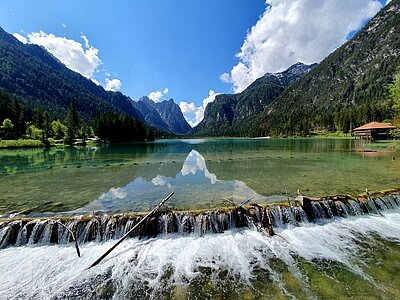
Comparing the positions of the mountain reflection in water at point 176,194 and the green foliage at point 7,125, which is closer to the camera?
the mountain reflection in water at point 176,194

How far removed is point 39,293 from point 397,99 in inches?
1819

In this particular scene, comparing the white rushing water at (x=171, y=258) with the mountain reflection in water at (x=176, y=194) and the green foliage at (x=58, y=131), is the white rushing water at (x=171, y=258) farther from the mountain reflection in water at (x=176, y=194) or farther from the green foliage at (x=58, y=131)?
the green foliage at (x=58, y=131)

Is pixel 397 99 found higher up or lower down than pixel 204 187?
higher up

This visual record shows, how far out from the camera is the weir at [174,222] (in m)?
10.9

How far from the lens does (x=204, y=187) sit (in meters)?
19.6

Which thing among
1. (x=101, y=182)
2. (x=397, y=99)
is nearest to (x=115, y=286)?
(x=101, y=182)

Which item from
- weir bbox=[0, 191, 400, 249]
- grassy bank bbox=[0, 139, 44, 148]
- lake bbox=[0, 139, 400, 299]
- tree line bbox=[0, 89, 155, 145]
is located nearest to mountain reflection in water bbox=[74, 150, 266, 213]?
lake bbox=[0, 139, 400, 299]

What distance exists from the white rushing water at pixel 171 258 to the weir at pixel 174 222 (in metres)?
0.46

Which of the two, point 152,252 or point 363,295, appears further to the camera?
point 152,252

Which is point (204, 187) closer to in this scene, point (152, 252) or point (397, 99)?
point (152, 252)

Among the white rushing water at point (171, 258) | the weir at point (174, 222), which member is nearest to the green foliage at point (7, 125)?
the weir at point (174, 222)

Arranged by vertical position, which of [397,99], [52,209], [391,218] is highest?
[397,99]

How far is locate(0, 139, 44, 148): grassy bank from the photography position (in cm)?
8010

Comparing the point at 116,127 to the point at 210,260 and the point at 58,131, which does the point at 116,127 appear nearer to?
the point at 58,131
